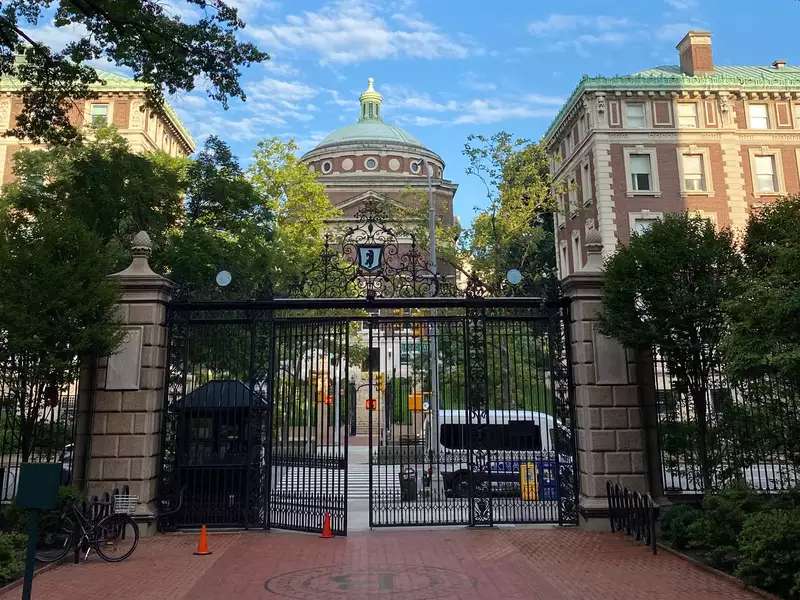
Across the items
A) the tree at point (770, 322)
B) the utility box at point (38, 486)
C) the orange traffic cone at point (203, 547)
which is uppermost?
the tree at point (770, 322)

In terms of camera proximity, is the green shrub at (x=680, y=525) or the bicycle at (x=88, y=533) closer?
the bicycle at (x=88, y=533)

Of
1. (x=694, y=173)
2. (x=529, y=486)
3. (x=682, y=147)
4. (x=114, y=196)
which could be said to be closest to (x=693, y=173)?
(x=694, y=173)

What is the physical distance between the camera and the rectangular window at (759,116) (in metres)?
35.9

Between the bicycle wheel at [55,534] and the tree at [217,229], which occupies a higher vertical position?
the tree at [217,229]

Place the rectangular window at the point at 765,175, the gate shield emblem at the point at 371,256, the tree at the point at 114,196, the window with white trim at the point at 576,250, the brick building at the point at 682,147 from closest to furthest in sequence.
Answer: the gate shield emblem at the point at 371,256, the tree at the point at 114,196, the brick building at the point at 682,147, the rectangular window at the point at 765,175, the window with white trim at the point at 576,250

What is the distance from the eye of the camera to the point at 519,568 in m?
8.89

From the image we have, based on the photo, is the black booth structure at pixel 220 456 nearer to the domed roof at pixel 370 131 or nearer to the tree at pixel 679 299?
the tree at pixel 679 299

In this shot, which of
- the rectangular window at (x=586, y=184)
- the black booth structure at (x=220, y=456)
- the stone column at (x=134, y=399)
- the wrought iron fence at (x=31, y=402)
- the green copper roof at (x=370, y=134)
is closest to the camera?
the wrought iron fence at (x=31, y=402)

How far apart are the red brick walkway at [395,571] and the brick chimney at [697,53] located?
34.5m

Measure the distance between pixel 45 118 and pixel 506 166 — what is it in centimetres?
1479

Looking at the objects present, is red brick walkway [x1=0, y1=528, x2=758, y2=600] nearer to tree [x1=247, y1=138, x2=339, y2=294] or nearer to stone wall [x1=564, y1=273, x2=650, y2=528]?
stone wall [x1=564, y1=273, x2=650, y2=528]

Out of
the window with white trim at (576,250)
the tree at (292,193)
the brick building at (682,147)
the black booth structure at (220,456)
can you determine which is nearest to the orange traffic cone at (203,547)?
the black booth structure at (220,456)

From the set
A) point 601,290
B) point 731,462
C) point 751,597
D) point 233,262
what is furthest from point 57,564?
point 233,262

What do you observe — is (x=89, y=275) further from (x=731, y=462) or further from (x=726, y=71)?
(x=726, y=71)
